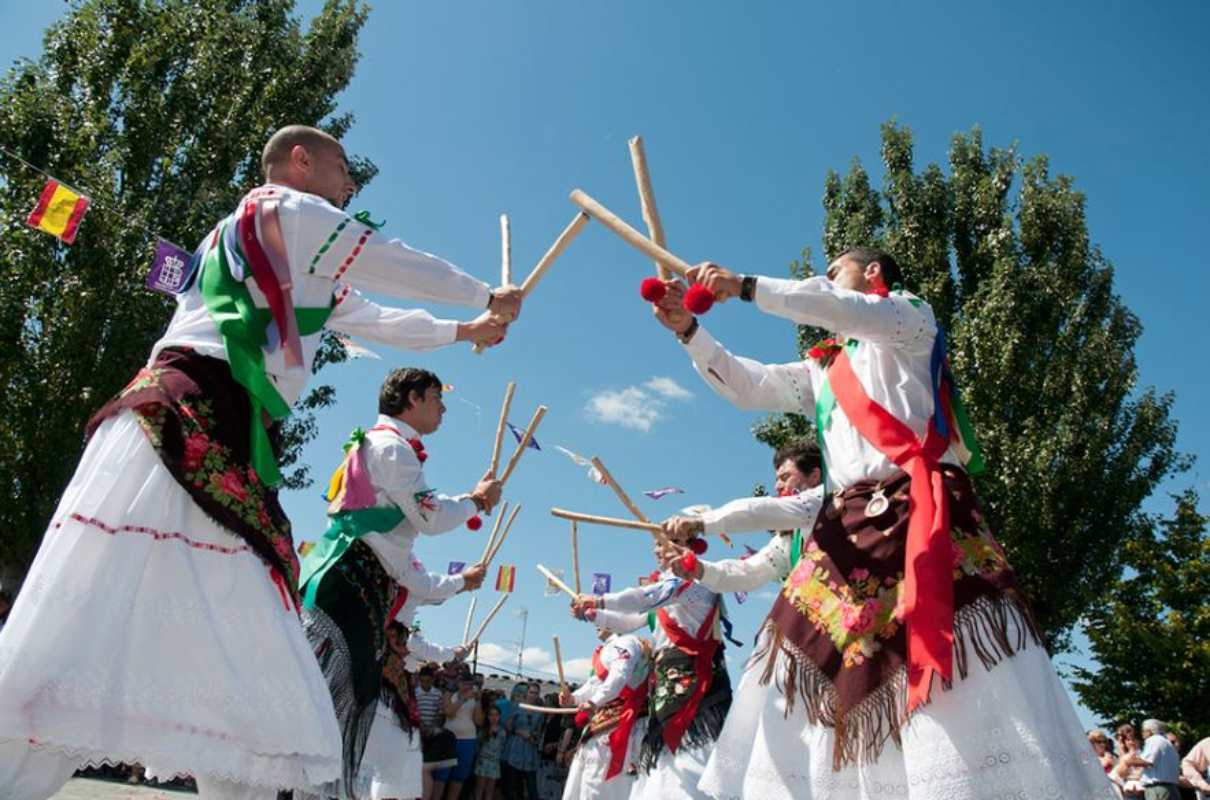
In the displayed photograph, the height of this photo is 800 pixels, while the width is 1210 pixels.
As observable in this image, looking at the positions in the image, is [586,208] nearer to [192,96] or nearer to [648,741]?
[648,741]

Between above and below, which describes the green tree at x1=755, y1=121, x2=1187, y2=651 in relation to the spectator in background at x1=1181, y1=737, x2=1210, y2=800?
above

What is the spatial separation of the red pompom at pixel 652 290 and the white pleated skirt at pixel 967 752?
1.51m

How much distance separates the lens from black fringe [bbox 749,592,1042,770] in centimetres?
262

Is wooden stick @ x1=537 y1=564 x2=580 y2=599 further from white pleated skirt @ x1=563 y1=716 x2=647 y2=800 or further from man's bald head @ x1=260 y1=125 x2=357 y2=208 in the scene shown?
man's bald head @ x1=260 y1=125 x2=357 y2=208

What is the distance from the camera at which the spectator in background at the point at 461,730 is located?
37.3 ft

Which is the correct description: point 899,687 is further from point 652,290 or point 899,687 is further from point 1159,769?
point 1159,769

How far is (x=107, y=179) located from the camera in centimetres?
1377

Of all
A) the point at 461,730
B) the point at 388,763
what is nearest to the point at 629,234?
the point at 388,763

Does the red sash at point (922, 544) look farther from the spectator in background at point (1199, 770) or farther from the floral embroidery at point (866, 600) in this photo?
the spectator in background at point (1199, 770)

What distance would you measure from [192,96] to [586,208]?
1335 cm

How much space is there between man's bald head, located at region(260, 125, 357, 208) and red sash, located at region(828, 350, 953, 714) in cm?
200

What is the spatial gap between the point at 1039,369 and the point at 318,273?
17.1 metres

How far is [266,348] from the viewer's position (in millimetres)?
2705

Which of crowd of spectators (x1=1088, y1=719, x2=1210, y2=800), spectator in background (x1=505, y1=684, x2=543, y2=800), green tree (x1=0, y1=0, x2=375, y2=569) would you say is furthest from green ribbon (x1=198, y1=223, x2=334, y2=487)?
green tree (x1=0, y1=0, x2=375, y2=569)
